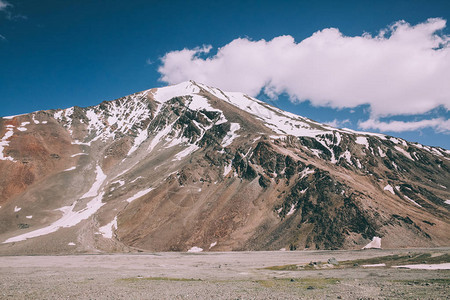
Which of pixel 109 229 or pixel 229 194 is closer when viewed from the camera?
pixel 109 229

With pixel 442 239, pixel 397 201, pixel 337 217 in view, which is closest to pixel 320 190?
pixel 337 217

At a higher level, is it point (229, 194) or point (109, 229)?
point (229, 194)

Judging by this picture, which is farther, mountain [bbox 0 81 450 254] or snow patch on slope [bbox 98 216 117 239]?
snow patch on slope [bbox 98 216 117 239]

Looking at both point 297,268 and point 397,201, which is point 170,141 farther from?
point 297,268

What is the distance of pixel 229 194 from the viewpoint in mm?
109688

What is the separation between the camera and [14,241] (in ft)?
325

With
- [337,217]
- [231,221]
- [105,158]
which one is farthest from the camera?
[105,158]

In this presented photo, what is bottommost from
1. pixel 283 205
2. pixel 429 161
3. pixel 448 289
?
pixel 448 289

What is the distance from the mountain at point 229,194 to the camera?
85.9 m

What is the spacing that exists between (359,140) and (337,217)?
7023cm

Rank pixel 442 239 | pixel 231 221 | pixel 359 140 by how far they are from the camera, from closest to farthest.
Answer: pixel 442 239 → pixel 231 221 → pixel 359 140

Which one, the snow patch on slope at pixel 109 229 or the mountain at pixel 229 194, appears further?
the snow patch on slope at pixel 109 229

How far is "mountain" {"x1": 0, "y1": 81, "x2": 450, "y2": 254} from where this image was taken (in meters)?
85.9

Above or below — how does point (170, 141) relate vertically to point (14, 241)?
above
